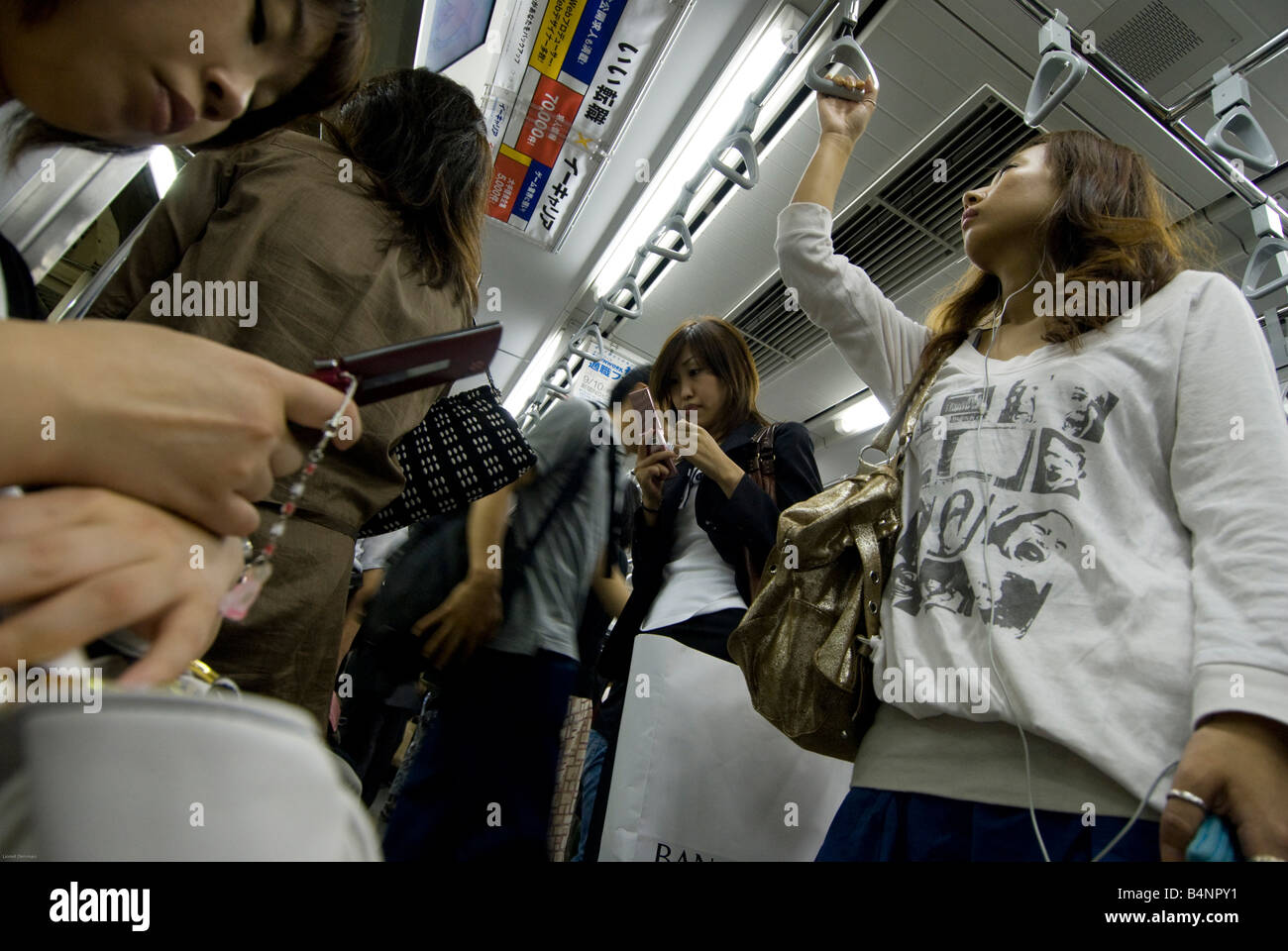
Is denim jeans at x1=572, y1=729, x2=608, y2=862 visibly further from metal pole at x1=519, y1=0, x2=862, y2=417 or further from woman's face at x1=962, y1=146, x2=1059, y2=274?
metal pole at x1=519, y1=0, x2=862, y2=417

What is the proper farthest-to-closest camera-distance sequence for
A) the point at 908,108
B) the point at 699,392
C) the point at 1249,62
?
the point at 908,108, the point at 1249,62, the point at 699,392

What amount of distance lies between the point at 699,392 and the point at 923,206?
6.94ft

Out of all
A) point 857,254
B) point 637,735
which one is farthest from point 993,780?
point 857,254

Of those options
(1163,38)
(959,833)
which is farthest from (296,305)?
(1163,38)

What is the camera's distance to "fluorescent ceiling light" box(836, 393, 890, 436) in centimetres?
509

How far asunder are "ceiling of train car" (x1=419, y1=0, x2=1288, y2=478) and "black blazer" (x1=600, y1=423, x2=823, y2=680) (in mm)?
1842

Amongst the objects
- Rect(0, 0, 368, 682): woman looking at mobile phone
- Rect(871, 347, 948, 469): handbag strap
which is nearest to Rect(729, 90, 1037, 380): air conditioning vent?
Rect(871, 347, 948, 469): handbag strap

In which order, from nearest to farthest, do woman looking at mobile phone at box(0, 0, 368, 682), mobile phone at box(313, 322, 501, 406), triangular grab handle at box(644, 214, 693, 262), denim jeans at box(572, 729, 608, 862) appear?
woman looking at mobile phone at box(0, 0, 368, 682) < mobile phone at box(313, 322, 501, 406) < denim jeans at box(572, 729, 608, 862) < triangular grab handle at box(644, 214, 693, 262)

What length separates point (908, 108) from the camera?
291 centimetres

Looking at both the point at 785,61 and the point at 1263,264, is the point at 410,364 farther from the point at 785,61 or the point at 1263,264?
the point at 1263,264

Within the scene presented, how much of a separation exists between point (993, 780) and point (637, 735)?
2.02 ft

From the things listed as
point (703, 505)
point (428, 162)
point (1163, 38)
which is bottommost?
point (703, 505)

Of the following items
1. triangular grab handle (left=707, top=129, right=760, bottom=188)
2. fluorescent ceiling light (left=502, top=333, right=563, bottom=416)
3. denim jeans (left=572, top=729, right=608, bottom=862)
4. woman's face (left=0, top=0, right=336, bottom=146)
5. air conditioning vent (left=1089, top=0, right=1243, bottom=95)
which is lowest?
fluorescent ceiling light (left=502, top=333, right=563, bottom=416)

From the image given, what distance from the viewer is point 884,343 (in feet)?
4.29
